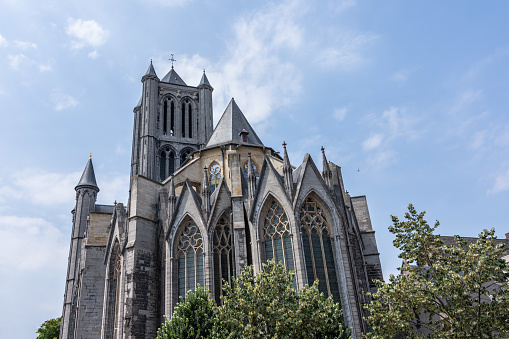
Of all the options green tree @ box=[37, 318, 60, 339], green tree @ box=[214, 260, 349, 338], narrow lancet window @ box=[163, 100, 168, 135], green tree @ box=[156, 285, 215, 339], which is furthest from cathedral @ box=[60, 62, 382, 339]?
green tree @ box=[37, 318, 60, 339]

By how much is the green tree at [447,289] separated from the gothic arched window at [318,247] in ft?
21.8

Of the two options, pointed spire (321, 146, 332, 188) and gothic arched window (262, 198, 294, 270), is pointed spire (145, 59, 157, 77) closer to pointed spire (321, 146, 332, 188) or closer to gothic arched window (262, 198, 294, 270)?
pointed spire (321, 146, 332, 188)

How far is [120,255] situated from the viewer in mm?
25297

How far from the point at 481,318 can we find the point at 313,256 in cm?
982

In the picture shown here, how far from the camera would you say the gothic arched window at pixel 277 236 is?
832 inches

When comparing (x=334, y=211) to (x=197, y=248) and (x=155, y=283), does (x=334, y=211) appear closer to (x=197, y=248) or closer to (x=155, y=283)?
(x=197, y=248)

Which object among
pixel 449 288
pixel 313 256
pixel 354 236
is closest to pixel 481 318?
pixel 449 288

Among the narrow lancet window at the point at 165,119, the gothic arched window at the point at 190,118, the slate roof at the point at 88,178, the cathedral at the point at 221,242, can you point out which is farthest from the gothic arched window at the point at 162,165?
the cathedral at the point at 221,242

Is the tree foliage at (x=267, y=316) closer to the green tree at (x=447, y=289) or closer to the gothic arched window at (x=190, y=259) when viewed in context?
the green tree at (x=447, y=289)

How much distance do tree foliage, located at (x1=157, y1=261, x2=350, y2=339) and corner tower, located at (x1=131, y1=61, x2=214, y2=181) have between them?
1248 inches

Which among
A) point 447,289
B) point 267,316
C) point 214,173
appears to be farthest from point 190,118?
point 447,289

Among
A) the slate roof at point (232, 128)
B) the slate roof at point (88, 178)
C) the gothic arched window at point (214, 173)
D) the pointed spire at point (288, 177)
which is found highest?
the slate roof at point (88, 178)

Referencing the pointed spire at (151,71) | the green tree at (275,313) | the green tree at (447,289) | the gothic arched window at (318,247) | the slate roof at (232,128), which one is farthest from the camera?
the pointed spire at (151,71)

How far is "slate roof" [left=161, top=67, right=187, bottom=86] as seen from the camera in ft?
183
